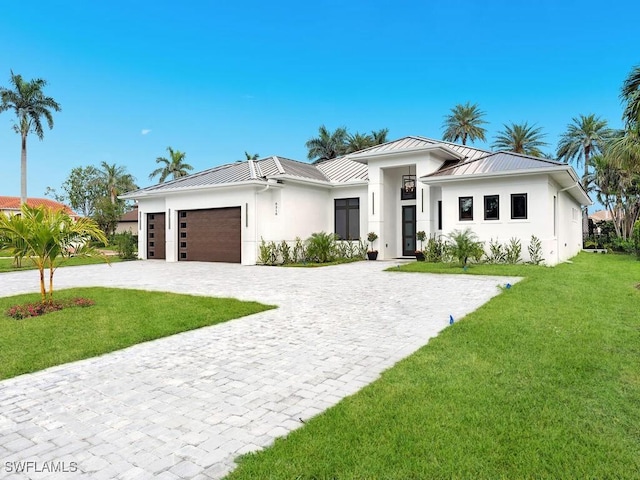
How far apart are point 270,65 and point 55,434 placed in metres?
24.1

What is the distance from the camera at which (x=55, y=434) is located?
124 inches

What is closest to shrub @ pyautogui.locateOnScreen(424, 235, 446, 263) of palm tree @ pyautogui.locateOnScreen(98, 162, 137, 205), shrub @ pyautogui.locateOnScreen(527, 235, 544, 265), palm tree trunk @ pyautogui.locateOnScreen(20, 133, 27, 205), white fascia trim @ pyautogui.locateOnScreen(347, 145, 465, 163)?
shrub @ pyautogui.locateOnScreen(527, 235, 544, 265)

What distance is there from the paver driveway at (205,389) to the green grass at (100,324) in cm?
32

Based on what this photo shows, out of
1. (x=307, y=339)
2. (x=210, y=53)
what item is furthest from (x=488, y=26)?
(x=307, y=339)

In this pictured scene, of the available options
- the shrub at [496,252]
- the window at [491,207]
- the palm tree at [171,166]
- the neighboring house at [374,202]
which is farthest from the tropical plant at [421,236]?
the palm tree at [171,166]

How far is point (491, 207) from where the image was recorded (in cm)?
1596

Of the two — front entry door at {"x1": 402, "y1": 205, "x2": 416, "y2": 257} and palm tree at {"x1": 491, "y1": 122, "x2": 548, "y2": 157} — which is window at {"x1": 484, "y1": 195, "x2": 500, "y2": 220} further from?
palm tree at {"x1": 491, "y1": 122, "x2": 548, "y2": 157}

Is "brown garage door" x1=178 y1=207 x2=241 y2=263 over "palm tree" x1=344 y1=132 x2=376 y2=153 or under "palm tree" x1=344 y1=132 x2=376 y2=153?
under

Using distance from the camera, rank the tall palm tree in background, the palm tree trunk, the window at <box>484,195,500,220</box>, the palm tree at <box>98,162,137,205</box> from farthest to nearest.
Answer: the palm tree at <box>98,162,137,205</box>
the tall palm tree in background
the palm tree trunk
the window at <box>484,195,500,220</box>

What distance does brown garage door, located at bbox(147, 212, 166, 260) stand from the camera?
21.9m

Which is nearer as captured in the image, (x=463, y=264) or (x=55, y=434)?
(x=55, y=434)

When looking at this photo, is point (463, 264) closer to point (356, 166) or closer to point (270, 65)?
point (356, 166)

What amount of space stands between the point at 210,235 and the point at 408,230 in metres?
9.45

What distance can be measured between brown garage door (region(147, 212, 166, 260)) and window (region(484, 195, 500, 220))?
15858 mm
